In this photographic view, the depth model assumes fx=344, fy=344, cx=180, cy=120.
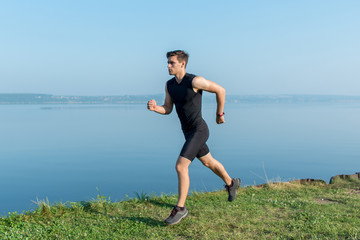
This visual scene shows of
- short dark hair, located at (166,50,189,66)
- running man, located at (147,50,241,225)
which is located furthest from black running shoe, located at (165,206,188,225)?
short dark hair, located at (166,50,189,66)

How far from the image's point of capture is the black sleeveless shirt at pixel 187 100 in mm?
4898

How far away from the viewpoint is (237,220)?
525 cm

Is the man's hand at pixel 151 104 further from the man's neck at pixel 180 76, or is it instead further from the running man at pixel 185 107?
the man's neck at pixel 180 76

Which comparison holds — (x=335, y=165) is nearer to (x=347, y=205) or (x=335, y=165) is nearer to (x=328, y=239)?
(x=347, y=205)

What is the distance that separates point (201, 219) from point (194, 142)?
1.22m

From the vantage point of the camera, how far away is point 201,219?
5.25 metres

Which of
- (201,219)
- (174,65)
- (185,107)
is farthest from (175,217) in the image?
(174,65)

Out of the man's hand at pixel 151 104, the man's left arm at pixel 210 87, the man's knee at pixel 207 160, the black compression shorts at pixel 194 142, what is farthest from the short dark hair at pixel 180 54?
the man's knee at pixel 207 160

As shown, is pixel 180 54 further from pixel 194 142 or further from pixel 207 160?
pixel 207 160

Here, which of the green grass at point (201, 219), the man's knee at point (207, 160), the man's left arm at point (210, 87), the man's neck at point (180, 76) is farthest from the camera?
the man's knee at point (207, 160)

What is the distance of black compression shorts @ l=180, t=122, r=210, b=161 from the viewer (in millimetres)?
4922

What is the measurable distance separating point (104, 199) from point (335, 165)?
79.6ft

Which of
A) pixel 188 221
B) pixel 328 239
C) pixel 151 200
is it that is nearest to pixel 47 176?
pixel 151 200

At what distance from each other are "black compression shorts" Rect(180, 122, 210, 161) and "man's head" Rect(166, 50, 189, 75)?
0.90 m
